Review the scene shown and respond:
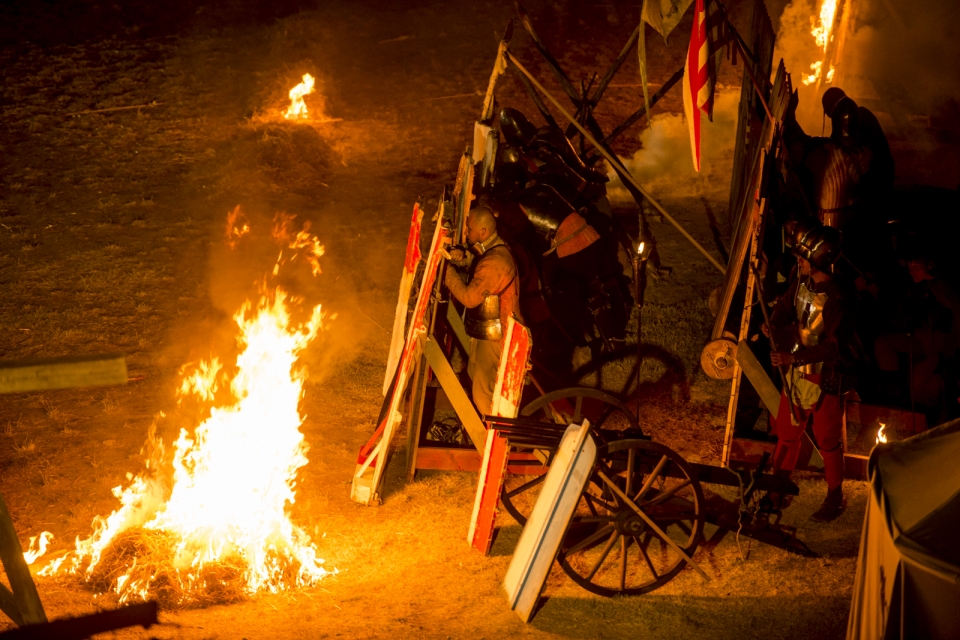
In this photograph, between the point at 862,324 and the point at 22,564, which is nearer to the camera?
the point at 22,564

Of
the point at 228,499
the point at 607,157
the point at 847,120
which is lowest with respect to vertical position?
the point at 228,499

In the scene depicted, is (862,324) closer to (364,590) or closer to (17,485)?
(364,590)

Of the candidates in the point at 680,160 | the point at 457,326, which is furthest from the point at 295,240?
the point at 680,160

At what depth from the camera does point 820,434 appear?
22.4 ft

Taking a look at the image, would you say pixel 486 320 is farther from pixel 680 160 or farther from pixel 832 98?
pixel 680 160

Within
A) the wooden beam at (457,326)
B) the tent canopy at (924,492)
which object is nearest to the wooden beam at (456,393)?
the wooden beam at (457,326)

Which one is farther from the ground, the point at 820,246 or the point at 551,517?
the point at 820,246

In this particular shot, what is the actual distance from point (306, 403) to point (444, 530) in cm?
242

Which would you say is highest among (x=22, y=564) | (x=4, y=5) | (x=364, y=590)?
(x=4, y=5)

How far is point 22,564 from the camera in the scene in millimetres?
4613

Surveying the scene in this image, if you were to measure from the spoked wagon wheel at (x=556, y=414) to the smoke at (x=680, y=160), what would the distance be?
15.2 feet

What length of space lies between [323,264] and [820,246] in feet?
19.4

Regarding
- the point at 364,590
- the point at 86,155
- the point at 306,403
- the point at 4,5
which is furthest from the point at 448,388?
the point at 4,5

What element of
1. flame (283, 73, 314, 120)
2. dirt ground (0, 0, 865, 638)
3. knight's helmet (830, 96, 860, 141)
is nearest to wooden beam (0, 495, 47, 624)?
dirt ground (0, 0, 865, 638)
